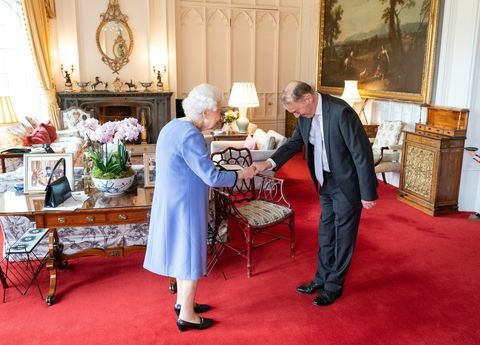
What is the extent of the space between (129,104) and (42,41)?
6.68ft

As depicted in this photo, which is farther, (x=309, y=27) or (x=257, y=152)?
(x=309, y=27)

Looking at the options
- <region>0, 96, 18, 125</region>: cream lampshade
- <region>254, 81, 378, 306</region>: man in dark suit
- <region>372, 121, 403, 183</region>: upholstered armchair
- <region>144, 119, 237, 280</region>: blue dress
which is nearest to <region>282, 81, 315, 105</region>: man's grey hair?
<region>254, 81, 378, 306</region>: man in dark suit

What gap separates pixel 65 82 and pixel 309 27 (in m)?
5.71

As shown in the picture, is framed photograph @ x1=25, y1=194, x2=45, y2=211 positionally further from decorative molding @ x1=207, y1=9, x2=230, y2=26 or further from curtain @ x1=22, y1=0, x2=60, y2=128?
decorative molding @ x1=207, y1=9, x2=230, y2=26

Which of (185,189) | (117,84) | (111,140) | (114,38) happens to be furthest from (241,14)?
(185,189)

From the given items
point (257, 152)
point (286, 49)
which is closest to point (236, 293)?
point (257, 152)

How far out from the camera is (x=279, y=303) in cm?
318

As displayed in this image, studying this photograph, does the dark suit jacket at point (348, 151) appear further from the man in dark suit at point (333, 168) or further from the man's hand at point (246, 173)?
the man's hand at point (246, 173)

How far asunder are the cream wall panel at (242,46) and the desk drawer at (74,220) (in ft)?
24.5

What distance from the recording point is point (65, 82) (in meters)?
8.80

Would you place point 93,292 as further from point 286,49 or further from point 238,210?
point 286,49

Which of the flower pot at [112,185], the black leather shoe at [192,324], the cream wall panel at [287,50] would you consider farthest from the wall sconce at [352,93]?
the black leather shoe at [192,324]

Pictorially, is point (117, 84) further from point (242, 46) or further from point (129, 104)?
point (242, 46)

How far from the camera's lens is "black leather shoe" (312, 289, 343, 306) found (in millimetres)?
3137
